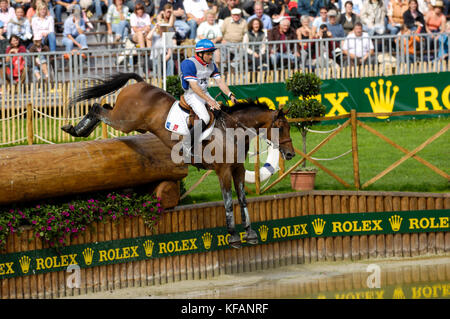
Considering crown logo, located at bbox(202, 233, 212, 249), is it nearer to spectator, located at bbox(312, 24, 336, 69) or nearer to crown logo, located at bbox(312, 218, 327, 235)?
crown logo, located at bbox(312, 218, 327, 235)

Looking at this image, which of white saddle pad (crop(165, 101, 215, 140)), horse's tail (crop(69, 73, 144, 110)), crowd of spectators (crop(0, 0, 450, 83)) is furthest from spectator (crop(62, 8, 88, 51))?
white saddle pad (crop(165, 101, 215, 140))

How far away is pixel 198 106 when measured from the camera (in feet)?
44.6

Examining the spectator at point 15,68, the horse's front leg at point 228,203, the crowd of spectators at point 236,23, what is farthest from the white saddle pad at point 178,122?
the crowd of spectators at point 236,23

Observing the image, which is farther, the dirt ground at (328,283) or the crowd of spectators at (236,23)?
the crowd of spectators at (236,23)

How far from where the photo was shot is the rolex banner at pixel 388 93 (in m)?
23.1

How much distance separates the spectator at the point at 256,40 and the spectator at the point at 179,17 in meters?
1.80

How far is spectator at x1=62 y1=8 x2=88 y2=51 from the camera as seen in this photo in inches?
950

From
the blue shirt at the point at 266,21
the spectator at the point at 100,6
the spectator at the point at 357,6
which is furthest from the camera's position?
the spectator at the point at 357,6

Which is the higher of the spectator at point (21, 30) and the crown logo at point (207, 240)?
the spectator at point (21, 30)

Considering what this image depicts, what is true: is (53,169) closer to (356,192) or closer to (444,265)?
(356,192)

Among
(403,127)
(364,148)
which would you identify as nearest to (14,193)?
(364,148)

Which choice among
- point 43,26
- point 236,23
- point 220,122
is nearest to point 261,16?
point 236,23

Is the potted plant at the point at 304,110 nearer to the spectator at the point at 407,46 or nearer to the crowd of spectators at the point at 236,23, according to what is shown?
the crowd of spectators at the point at 236,23

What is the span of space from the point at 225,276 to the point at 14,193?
4.19m
